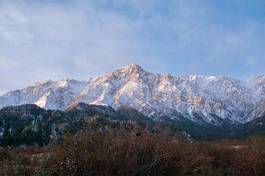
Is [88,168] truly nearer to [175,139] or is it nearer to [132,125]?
[132,125]

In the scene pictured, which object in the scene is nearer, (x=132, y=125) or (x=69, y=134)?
(x=69, y=134)

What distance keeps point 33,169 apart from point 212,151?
631 centimetres

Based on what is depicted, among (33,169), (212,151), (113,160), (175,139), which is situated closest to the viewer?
(113,160)

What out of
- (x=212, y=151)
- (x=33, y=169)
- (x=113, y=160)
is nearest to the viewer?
(x=113, y=160)

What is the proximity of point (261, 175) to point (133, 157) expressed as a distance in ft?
11.3

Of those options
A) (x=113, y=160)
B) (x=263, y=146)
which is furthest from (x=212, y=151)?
(x=113, y=160)

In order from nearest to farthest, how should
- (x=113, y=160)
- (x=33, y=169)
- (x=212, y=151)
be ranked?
(x=113, y=160) < (x=33, y=169) < (x=212, y=151)

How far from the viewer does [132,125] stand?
11.7 meters

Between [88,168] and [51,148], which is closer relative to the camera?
[88,168]

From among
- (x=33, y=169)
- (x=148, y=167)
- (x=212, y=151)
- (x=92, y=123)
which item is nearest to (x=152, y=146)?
(x=148, y=167)

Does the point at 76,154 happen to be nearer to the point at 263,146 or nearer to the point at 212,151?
the point at 263,146

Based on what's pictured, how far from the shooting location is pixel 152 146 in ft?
36.6

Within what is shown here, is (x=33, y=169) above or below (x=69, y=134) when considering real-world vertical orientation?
below

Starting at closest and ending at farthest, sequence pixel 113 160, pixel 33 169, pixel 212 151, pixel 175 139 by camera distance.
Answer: pixel 113 160, pixel 33 169, pixel 175 139, pixel 212 151
